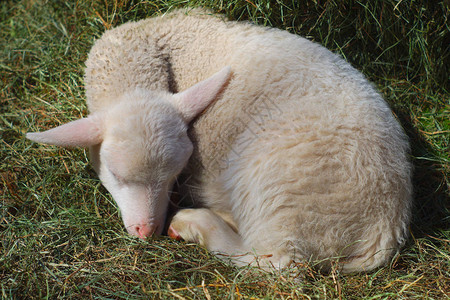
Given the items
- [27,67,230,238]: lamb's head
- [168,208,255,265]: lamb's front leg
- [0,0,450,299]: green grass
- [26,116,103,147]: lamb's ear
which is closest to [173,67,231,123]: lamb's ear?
[27,67,230,238]: lamb's head

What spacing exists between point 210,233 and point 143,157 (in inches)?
25.6

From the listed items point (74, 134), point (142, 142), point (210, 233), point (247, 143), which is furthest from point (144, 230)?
point (247, 143)

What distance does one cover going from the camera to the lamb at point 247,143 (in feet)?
9.39

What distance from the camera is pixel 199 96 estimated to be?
320 cm

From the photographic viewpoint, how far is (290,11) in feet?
13.0

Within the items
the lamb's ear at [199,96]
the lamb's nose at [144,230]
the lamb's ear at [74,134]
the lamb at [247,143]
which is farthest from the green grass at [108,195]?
the lamb's ear at [199,96]

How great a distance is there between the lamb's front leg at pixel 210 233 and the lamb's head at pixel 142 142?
0.14 m

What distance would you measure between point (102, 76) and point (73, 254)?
122 cm

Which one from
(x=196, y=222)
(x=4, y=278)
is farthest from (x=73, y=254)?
(x=196, y=222)

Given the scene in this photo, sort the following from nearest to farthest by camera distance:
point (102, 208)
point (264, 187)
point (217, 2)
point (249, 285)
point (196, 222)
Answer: point (249, 285) → point (264, 187) → point (196, 222) → point (102, 208) → point (217, 2)

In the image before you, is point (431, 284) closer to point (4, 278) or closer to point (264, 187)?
point (264, 187)

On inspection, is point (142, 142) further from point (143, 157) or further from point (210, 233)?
point (210, 233)

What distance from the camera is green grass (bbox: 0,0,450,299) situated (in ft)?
9.21

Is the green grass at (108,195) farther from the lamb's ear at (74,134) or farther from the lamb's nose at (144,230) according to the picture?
the lamb's ear at (74,134)
